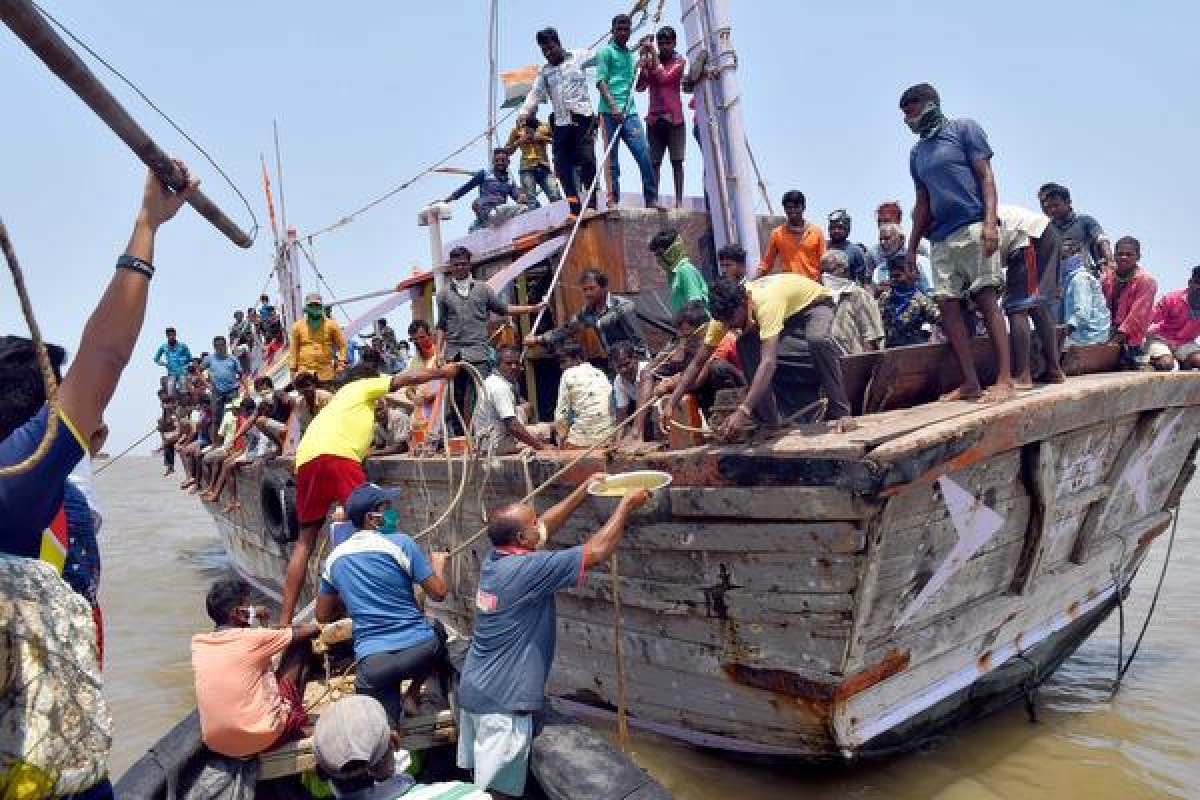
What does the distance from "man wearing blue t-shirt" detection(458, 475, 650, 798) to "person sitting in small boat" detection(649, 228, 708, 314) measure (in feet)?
7.87

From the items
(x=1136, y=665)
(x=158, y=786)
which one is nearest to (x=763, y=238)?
(x=1136, y=665)

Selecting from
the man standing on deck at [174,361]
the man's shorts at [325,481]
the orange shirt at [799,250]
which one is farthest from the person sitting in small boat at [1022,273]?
the man standing on deck at [174,361]

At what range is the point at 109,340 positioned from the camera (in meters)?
1.75

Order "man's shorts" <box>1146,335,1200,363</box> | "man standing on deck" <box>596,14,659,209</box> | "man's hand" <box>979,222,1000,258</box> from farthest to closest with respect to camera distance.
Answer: "man standing on deck" <box>596,14,659,209</box>, "man's shorts" <box>1146,335,1200,363</box>, "man's hand" <box>979,222,1000,258</box>

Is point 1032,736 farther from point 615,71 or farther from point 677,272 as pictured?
point 615,71

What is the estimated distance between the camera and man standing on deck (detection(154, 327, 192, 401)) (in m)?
16.7

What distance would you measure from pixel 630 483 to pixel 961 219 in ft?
6.98

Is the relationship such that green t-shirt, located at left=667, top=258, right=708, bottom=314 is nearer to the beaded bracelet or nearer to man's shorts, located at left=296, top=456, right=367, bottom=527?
man's shorts, located at left=296, top=456, right=367, bottom=527

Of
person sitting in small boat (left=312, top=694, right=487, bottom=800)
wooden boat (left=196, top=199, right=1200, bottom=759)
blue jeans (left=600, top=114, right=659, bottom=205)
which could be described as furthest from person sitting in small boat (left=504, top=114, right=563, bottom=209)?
person sitting in small boat (left=312, top=694, right=487, bottom=800)

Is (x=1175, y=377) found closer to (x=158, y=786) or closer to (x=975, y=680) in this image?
(x=975, y=680)

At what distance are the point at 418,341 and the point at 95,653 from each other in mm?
6363

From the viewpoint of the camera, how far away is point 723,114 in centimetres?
588

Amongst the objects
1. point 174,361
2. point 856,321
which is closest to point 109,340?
point 856,321

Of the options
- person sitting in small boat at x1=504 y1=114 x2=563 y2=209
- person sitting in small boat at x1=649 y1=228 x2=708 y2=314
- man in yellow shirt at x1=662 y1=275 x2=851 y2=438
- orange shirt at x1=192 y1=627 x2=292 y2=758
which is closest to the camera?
orange shirt at x1=192 y1=627 x2=292 y2=758
